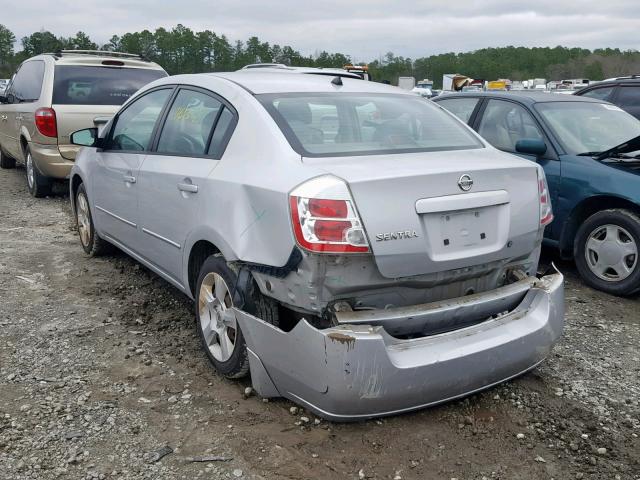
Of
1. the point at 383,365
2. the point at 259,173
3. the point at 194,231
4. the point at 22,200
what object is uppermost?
the point at 259,173

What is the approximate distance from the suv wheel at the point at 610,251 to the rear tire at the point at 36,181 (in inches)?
261

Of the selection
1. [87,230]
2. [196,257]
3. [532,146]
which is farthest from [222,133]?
[532,146]

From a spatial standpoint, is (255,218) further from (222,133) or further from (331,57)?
(331,57)

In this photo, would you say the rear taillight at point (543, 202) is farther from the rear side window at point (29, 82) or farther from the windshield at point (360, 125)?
the rear side window at point (29, 82)

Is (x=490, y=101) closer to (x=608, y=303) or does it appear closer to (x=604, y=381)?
(x=608, y=303)

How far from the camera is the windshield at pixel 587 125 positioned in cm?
553

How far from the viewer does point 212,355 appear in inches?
138

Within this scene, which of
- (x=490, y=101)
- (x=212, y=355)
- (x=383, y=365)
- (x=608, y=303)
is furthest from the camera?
(x=490, y=101)

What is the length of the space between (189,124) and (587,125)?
12.5ft

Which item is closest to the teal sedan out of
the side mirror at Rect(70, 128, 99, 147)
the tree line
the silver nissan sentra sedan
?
the silver nissan sentra sedan

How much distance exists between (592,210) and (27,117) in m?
6.99

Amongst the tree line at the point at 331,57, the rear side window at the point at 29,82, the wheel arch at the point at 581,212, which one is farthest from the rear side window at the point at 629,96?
the tree line at the point at 331,57

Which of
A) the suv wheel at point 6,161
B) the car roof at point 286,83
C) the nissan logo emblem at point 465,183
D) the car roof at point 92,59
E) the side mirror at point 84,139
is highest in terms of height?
the car roof at point 92,59

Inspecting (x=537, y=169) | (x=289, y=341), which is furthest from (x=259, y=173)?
(x=537, y=169)
